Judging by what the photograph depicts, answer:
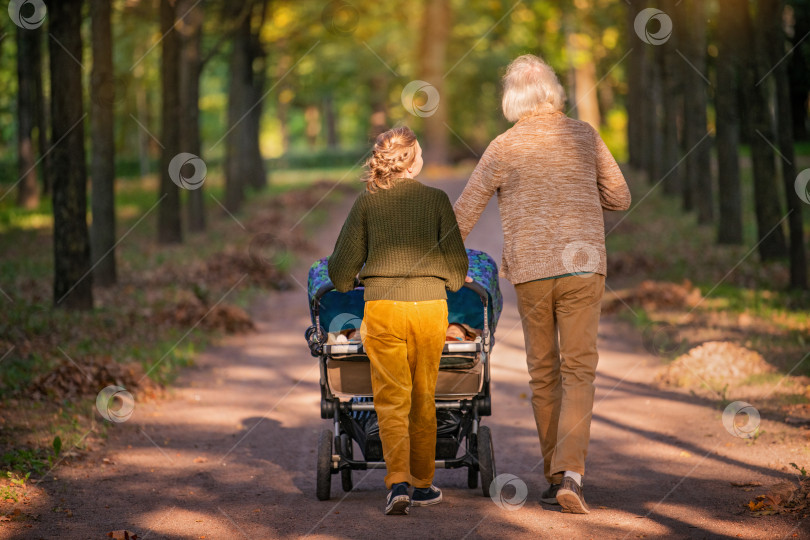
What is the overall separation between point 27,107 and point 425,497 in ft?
83.8

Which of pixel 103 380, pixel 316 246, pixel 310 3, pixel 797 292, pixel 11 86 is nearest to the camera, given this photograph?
pixel 103 380

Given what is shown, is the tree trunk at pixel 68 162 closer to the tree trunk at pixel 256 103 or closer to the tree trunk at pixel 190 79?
the tree trunk at pixel 190 79

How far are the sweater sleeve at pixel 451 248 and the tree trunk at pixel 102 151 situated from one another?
1087 centimetres

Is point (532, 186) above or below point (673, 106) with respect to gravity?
below

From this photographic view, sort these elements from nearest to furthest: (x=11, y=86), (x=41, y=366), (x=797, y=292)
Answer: (x=41, y=366) < (x=797, y=292) < (x=11, y=86)

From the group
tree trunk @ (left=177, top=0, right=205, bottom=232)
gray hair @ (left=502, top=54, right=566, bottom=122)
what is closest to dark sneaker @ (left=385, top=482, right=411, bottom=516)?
gray hair @ (left=502, top=54, right=566, bottom=122)

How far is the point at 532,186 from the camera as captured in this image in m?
5.28

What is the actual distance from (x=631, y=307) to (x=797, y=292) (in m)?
2.20

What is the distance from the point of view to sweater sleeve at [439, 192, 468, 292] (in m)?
5.16

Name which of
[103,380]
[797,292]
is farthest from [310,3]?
[103,380]

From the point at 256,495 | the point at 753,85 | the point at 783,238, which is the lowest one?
the point at 256,495

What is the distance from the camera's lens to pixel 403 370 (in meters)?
5.20

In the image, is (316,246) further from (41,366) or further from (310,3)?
(310,3)

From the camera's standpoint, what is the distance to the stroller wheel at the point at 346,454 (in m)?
5.92
